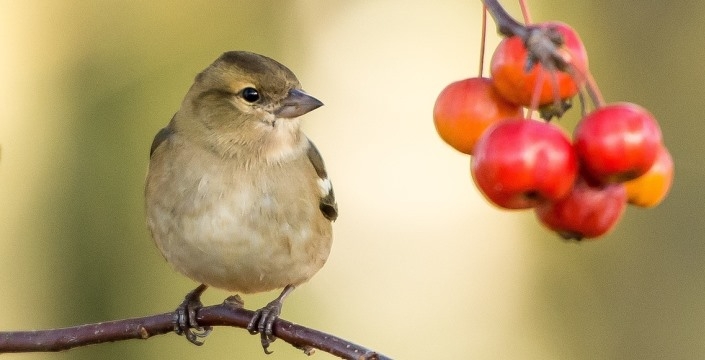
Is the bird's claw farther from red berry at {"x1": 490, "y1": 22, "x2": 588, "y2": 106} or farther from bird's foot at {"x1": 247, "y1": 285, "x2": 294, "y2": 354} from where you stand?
red berry at {"x1": 490, "y1": 22, "x2": 588, "y2": 106}

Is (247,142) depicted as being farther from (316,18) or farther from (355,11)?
(355,11)

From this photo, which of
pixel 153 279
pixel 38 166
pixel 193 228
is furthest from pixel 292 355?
pixel 193 228

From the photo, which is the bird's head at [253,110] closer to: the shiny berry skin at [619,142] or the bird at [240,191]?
the bird at [240,191]

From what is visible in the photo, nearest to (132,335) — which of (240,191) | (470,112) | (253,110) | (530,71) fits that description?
(240,191)

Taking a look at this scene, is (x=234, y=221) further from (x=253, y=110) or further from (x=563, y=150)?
(x=563, y=150)

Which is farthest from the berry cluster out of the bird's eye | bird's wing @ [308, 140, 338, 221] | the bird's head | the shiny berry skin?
bird's wing @ [308, 140, 338, 221]

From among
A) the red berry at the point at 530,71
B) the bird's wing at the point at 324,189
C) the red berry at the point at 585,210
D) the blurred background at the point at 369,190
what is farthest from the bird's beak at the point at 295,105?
the blurred background at the point at 369,190
